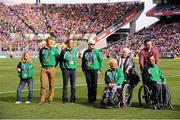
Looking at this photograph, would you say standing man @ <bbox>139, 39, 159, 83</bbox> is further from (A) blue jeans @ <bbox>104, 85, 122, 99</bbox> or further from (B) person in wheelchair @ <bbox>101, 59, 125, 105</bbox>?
(A) blue jeans @ <bbox>104, 85, 122, 99</bbox>

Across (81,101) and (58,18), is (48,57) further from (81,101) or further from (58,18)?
(58,18)

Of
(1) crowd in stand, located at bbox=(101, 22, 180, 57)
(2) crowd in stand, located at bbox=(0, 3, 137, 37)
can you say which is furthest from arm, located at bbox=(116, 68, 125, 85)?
(2) crowd in stand, located at bbox=(0, 3, 137, 37)

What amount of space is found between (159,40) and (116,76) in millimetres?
55402

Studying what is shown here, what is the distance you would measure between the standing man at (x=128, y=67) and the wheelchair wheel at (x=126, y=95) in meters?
0.31

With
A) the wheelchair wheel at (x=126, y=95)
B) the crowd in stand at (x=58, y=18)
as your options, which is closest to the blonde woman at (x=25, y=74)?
the wheelchair wheel at (x=126, y=95)

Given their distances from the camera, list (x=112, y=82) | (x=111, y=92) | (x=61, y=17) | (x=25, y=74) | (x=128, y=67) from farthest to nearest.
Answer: (x=61, y=17)
(x=25, y=74)
(x=128, y=67)
(x=112, y=82)
(x=111, y=92)

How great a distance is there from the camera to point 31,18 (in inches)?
3093

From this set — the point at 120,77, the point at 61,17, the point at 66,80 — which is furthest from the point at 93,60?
the point at 61,17

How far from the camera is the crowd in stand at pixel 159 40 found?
64.8 m

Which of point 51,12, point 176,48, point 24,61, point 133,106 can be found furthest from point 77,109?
point 51,12

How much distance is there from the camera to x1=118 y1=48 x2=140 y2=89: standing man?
45.3ft

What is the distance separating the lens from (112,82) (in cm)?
1352

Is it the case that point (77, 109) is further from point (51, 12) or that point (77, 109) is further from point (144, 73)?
point (51, 12)

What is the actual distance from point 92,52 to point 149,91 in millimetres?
2496
